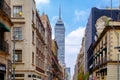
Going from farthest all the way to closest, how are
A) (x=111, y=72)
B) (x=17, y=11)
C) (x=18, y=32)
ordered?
(x=111, y=72), (x=17, y=11), (x=18, y=32)

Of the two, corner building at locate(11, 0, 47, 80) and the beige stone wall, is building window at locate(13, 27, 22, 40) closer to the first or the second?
corner building at locate(11, 0, 47, 80)

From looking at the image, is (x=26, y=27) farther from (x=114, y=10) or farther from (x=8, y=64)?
(x=114, y=10)

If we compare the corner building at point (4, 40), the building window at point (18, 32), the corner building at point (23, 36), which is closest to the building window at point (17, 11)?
the corner building at point (23, 36)

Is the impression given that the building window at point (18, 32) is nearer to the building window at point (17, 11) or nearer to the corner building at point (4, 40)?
the building window at point (17, 11)

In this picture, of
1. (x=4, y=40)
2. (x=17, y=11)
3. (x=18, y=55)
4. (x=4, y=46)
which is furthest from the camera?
(x=17, y=11)

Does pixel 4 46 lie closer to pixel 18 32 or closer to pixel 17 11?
pixel 18 32

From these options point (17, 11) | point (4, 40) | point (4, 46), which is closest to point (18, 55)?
point (17, 11)

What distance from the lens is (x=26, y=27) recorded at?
53.0m

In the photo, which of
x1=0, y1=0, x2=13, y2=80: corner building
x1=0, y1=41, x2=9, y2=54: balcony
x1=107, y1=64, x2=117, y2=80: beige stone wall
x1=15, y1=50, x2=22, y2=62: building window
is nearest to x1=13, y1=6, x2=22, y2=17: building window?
x1=15, y1=50, x2=22, y2=62: building window

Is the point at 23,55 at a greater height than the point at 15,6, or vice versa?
the point at 15,6

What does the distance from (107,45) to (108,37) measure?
129 centimetres

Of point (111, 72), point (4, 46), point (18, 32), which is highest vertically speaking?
point (18, 32)

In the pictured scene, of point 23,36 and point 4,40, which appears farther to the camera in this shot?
point 23,36

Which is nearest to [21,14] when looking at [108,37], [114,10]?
[108,37]
